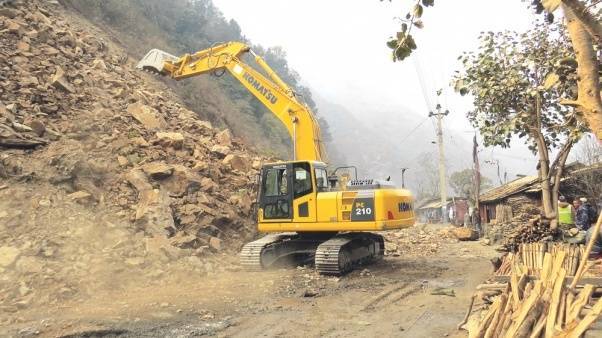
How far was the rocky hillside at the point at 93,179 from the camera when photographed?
886 centimetres

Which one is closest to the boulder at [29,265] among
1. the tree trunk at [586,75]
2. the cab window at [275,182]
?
the cab window at [275,182]

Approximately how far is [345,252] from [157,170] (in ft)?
17.3

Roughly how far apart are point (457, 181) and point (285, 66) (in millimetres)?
23292

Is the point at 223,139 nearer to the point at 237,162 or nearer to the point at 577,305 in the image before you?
the point at 237,162

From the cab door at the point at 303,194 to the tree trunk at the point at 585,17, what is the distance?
8.14 meters

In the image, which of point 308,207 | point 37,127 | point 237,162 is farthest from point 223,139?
point 308,207

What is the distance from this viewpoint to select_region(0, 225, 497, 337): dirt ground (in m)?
6.17

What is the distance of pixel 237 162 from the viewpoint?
14.5 meters

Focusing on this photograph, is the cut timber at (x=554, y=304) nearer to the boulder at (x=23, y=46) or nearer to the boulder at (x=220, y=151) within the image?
the boulder at (x=220, y=151)

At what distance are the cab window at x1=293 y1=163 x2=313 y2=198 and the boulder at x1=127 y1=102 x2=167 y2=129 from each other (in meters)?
5.70

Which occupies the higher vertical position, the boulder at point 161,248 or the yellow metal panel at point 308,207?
the yellow metal panel at point 308,207

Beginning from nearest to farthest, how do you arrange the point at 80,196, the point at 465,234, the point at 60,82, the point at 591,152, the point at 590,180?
the point at 80,196, the point at 60,82, the point at 590,180, the point at 465,234, the point at 591,152

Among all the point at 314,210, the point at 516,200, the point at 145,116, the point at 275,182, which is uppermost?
the point at 145,116

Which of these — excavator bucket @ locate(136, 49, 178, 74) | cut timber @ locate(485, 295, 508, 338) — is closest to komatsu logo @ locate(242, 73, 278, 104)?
excavator bucket @ locate(136, 49, 178, 74)
